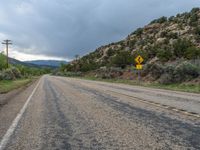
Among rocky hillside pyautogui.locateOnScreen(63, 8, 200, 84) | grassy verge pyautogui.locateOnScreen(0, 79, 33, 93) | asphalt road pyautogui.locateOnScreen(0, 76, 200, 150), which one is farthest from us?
rocky hillside pyautogui.locateOnScreen(63, 8, 200, 84)

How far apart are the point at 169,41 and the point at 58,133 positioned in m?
60.5

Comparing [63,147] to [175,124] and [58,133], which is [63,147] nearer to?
[58,133]

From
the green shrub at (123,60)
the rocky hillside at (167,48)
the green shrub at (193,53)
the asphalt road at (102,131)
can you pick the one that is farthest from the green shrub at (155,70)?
the asphalt road at (102,131)

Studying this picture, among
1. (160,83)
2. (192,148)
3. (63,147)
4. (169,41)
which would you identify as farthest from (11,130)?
(169,41)

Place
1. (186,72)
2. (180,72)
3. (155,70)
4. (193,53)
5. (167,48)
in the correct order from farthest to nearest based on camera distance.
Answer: (167,48)
(193,53)
(155,70)
(180,72)
(186,72)

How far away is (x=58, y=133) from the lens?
258 inches

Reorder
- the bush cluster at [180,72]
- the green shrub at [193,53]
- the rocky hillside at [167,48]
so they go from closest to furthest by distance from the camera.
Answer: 1. the bush cluster at [180,72]
2. the rocky hillside at [167,48]
3. the green shrub at [193,53]

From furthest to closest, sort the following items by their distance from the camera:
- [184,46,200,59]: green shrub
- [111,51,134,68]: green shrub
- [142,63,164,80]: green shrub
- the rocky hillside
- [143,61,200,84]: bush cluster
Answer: [111,51,134,68]: green shrub
[184,46,200,59]: green shrub
the rocky hillside
[142,63,164,80]: green shrub
[143,61,200,84]: bush cluster

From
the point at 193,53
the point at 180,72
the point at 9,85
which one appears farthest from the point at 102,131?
the point at 193,53

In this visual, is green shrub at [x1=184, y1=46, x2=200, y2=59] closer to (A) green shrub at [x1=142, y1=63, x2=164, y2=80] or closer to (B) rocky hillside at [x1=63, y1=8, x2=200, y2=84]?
(B) rocky hillside at [x1=63, y1=8, x2=200, y2=84]

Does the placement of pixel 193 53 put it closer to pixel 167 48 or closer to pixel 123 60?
pixel 167 48

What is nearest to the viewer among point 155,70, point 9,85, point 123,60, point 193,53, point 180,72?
point 180,72

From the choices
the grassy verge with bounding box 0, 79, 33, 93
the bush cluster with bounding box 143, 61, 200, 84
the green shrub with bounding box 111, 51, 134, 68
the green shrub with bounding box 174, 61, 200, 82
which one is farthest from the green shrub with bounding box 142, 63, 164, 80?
the green shrub with bounding box 111, 51, 134, 68

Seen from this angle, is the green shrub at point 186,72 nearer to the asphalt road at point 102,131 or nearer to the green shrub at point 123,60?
the asphalt road at point 102,131
